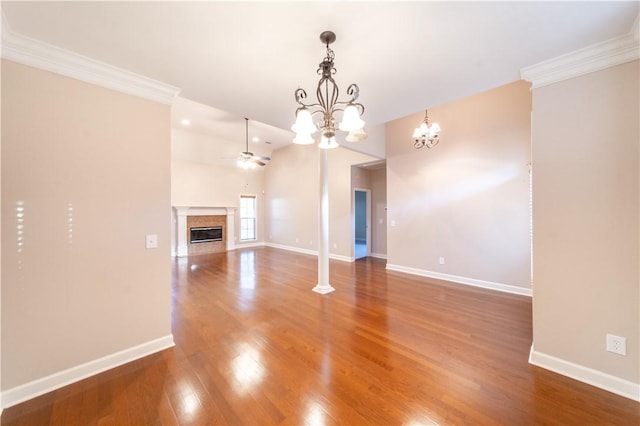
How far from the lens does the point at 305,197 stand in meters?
7.93

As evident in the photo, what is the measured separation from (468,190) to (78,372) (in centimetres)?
563

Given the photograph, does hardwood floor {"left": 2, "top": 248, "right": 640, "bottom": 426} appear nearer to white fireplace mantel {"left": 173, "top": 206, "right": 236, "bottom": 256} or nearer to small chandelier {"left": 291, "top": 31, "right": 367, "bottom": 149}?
small chandelier {"left": 291, "top": 31, "right": 367, "bottom": 149}

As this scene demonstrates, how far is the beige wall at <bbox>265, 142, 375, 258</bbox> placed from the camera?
6.74m

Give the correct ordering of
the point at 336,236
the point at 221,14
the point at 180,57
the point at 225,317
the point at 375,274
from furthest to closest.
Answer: the point at 336,236 → the point at 375,274 → the point at 225,317 → the point at 180,57 → the point at 221,14

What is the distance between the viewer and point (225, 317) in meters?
3.15

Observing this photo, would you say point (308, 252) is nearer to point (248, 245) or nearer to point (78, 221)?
point (248, 245)

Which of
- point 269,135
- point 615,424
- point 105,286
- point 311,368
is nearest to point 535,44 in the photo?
point 615,424

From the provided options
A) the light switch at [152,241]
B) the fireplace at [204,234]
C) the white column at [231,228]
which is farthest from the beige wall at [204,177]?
the light switch at [152,241]

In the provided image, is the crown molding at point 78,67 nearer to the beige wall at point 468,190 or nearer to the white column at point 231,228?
the beige wall at point 468,190

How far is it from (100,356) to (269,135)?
624cm

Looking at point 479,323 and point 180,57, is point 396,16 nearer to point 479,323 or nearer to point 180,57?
point 180,57

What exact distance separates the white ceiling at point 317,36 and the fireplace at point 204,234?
252 inches

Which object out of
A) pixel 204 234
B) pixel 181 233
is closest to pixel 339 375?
pixel 181 233

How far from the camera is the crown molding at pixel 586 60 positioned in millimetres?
1764
